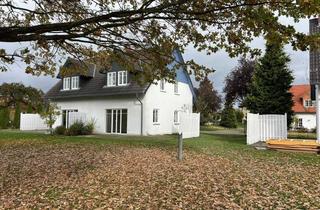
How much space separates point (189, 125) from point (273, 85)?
7.04m

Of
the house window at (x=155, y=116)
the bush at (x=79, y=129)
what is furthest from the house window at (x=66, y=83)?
the house window at (x=155, y=116)

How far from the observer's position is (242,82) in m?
31.5

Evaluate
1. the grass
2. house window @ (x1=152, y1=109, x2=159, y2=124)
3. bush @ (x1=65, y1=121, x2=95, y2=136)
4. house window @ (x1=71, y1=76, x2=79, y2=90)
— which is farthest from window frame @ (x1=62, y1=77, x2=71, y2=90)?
the grass

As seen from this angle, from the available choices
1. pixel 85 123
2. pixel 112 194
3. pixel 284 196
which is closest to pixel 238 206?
pixel 284 196

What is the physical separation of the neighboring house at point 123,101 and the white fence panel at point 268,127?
9.40 metres

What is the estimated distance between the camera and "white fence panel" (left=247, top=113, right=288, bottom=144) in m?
19.4

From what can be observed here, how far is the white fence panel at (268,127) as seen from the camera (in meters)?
19.4

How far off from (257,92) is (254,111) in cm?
153

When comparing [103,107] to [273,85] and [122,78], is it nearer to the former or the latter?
[122,78]

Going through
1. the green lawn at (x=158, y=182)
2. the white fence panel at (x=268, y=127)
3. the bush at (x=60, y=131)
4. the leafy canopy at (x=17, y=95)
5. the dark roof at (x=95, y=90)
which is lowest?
the green lawn at (x=158, y=182)

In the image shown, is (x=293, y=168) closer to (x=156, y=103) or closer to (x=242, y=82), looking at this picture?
(x=156, y=103)

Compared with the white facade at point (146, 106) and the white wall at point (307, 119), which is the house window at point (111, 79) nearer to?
the white facade at point (146, 106)

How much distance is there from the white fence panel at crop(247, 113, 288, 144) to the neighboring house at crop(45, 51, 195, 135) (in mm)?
9401

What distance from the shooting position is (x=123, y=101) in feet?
89.9
